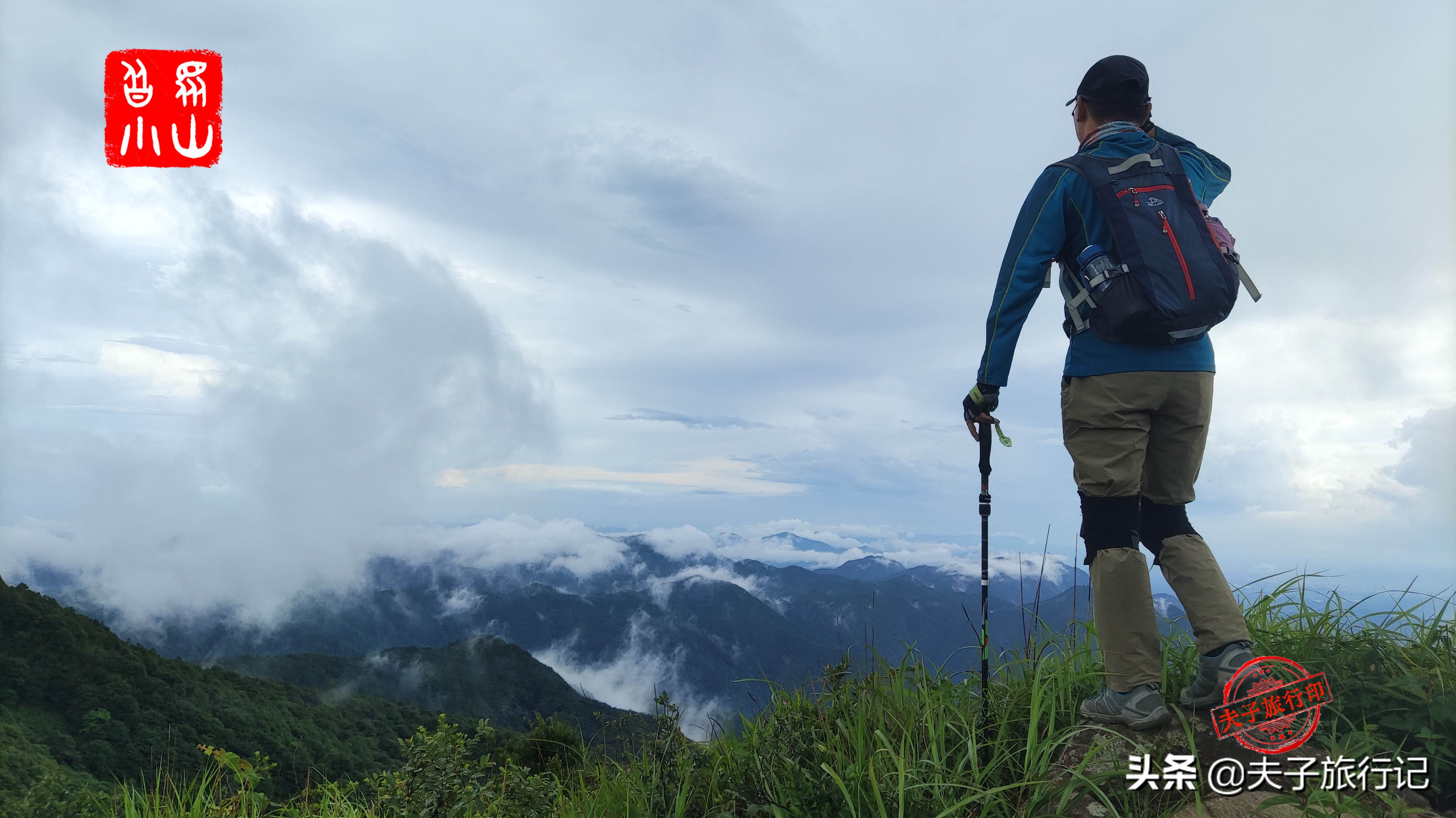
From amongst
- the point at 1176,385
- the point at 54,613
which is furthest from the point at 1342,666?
the point at 54,613

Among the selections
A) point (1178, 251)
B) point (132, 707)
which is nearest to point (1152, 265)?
point (1178, 251)

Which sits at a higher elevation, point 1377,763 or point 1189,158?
point 1189,158

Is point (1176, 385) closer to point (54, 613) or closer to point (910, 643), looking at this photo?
point (910, 643)

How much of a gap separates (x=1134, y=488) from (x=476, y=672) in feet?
436

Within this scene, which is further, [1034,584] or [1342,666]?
[1034,584]

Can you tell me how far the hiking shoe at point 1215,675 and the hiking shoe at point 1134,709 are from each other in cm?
14

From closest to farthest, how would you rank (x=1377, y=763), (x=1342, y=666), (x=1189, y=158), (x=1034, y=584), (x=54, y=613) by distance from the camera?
(x=1377, y=763) → (x=1342, y=666) → (x=1189, y=158) → (x=1034, y=584) → (x=54, y=613)

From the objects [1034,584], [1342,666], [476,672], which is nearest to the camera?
[1342,666]

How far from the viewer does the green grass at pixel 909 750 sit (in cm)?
287

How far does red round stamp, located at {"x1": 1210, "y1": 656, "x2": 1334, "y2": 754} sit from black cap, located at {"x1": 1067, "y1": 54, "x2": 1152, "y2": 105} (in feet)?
8.81

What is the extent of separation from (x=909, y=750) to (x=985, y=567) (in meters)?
0.87

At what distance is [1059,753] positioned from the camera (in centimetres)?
329

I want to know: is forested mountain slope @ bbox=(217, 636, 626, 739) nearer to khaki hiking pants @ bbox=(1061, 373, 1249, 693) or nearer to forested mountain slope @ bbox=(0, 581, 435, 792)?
forested mountain slope @ bbox=(0, 581, 435, 792)

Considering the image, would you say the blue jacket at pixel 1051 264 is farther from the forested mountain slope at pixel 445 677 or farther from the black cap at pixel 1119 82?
the forested mountain slope at pixel 445 677
